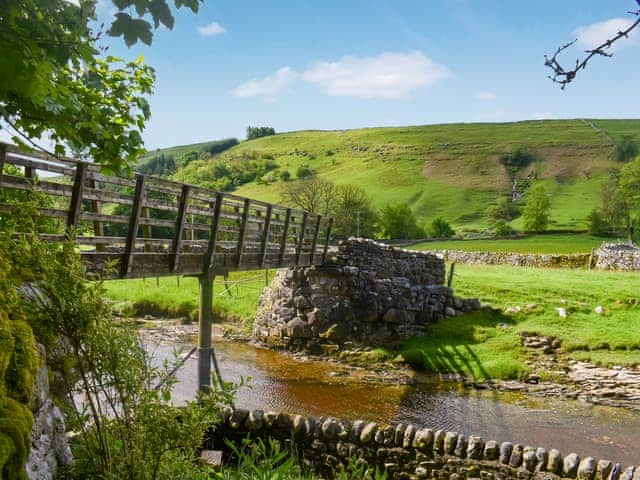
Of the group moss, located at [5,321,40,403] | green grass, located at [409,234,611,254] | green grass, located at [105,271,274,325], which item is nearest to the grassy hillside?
green grass, located at [409,234,611,254]

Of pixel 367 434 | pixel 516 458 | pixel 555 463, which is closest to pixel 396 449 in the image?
pixel 367 434

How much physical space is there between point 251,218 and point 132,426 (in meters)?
11.9

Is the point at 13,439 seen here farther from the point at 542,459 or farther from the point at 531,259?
the point at 531,259

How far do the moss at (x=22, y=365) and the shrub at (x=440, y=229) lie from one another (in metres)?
86.4

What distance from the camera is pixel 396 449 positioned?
10.6 meters

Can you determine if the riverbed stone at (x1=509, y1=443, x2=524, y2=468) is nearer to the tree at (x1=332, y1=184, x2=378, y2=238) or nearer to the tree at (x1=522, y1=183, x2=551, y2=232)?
the tree at (x1=332, y1=184, x2=378, y2=238)

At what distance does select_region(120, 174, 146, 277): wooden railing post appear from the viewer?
9.86 m

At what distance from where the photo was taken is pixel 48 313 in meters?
4.44

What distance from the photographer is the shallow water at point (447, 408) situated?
1475 centimetres

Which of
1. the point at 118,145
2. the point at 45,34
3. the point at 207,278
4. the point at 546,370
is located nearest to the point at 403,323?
the point at 546,370

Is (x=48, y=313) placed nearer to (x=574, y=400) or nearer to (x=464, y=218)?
(x=574, y=400)

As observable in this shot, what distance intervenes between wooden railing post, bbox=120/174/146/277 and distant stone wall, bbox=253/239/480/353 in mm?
14606

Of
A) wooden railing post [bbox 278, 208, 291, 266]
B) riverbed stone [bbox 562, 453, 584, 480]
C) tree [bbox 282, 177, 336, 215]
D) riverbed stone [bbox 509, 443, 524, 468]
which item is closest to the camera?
riverbed stone [bbox 562, 453, 584, 480]

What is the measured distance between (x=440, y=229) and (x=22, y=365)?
288 feet
